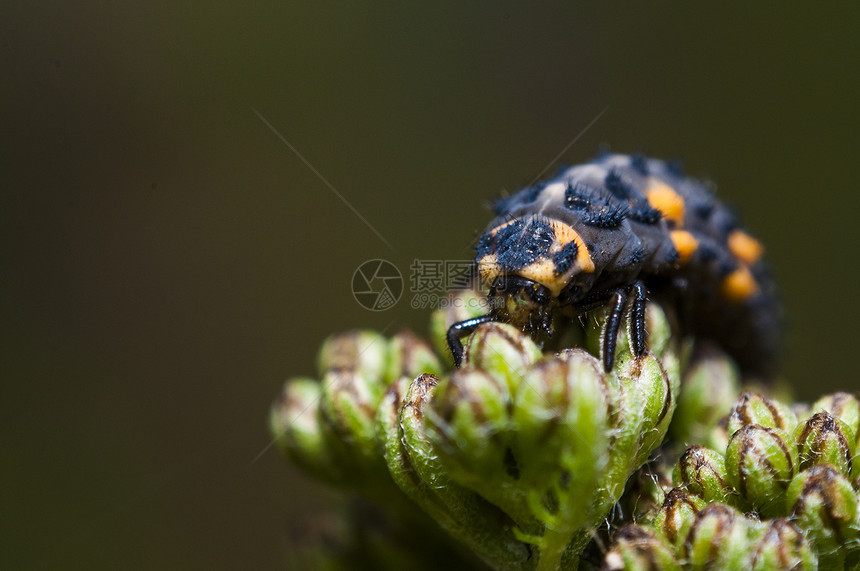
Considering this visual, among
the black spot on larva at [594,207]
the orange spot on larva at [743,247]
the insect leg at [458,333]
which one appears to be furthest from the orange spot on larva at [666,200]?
the insect leg at [458,333]

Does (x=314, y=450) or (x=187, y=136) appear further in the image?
(x=187, y=136)

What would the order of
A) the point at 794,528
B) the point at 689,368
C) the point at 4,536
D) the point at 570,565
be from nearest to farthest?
the point at 794,528
the point at 570,565
the point at 689,368
the point at 4,536

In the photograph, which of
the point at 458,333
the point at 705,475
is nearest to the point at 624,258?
the point at 458,333

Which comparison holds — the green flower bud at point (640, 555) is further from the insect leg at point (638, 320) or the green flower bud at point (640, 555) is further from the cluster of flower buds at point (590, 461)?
the insect leg at point (638, 320)

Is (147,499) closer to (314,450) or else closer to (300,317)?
(300,317)

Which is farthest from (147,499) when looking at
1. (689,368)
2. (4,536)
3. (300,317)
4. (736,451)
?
(736,451)

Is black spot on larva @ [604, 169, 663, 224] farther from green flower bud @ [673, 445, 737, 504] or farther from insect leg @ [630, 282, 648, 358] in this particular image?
green flower bud @ [673, 445, 737, 504]

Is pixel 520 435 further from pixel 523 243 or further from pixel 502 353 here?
pixel 523 243
